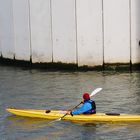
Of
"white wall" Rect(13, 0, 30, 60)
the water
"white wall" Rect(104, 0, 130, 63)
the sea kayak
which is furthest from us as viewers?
"white wall" Rect(13, 0, 30, 60)

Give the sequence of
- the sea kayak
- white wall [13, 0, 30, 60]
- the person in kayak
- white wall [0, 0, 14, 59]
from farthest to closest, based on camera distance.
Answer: white wall [0, 0, 14, 59]
white wall [13, 0, 30, 60]
the person in kayak
the sea kayak

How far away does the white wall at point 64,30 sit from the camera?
3053cm

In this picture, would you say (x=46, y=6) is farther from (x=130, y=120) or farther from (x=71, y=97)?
(x=130, y=120)

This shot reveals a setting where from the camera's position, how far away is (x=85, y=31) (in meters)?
30.3

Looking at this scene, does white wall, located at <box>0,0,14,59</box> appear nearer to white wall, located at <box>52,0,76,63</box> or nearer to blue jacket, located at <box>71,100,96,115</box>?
white wall, located at <box>52,0,76,63</box>

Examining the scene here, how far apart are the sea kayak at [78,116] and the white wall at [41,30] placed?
10107 mm

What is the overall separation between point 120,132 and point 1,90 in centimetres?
938

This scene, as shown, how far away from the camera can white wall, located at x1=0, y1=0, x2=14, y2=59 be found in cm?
3366

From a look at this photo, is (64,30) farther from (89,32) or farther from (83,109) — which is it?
(83,109)

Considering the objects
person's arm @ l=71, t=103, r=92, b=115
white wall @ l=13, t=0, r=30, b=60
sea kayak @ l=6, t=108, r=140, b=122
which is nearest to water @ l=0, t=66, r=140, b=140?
sea kayak @ l=6, t=108, r=140, b=122

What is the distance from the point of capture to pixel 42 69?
32.1 meters

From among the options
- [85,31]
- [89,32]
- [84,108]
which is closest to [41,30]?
[85,31]

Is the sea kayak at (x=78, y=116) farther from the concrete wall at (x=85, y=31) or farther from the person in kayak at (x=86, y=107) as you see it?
the concrete wall at (x=85, y=31)

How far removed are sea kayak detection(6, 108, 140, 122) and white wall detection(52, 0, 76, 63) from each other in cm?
941
